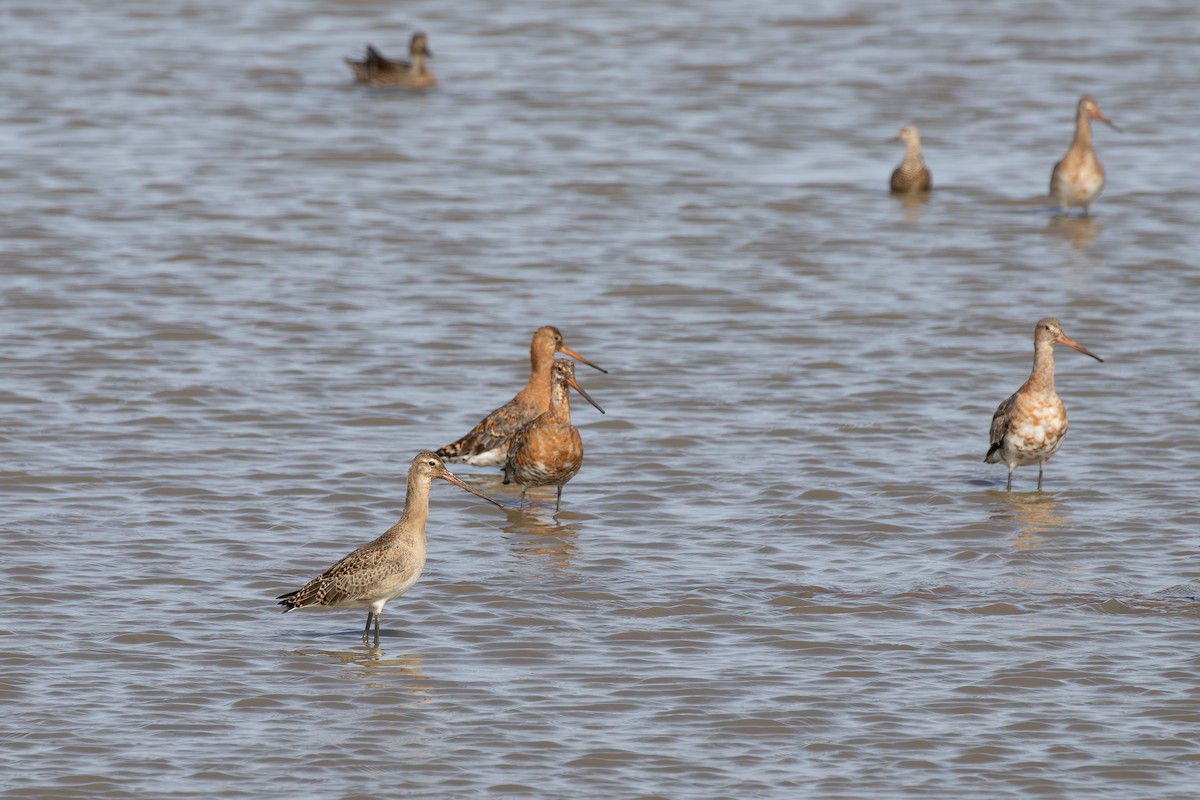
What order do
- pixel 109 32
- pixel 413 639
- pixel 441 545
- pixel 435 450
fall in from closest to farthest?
pixel 413 639 → pixel 441 545 → pixel 435 450 → pixel 109 32

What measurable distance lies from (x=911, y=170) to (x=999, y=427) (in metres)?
9.35

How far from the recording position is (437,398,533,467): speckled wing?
43.8 feet

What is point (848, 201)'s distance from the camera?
72.3ft

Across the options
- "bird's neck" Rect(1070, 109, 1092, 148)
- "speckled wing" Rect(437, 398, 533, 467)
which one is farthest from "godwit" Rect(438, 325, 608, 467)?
"bird's neck" Rect(1070, 109, 1092, 148)

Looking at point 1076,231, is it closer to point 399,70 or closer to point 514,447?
point 514,447

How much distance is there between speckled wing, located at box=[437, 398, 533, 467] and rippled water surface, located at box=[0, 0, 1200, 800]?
35 centimetres

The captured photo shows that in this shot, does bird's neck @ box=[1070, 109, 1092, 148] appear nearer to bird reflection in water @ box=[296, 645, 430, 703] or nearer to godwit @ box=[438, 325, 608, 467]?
godwit @ box=[438, 325, 608, 467]

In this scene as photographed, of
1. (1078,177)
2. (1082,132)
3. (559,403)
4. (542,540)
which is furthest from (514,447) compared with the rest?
(1082,132)

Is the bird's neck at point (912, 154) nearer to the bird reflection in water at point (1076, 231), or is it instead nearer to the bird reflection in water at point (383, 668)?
the bird reflection in water at point (1076, 231)

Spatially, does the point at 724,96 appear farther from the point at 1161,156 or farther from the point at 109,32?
the point at 109,32

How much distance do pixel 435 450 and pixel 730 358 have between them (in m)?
3.49

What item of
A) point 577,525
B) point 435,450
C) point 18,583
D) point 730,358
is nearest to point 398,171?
point 730,358

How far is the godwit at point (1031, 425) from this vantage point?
12.8 meters

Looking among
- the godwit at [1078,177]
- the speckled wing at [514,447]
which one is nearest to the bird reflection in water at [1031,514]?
the speckled wing at [514,447]
